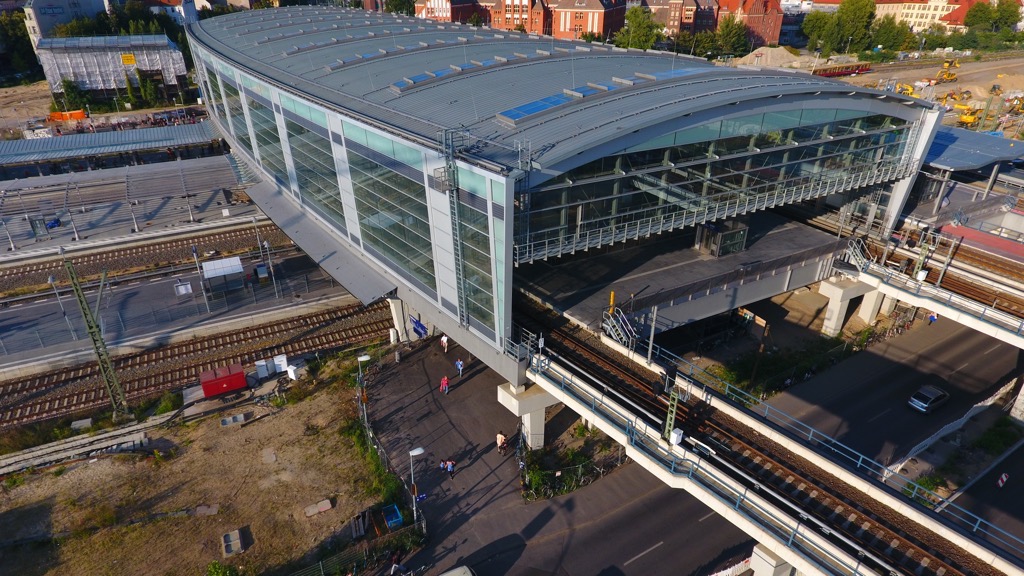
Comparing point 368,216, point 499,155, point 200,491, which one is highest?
point 499,155

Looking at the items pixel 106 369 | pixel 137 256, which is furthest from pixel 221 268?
pixel 137 256

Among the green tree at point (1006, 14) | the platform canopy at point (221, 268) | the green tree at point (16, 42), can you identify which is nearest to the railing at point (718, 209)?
the platform canopy at point (221, 268)

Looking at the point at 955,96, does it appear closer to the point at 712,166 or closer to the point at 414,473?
the point at 712,166

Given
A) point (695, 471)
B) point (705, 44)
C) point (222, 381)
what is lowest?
point (222, 381)

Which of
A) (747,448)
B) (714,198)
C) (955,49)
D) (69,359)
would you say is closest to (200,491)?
(69,359)

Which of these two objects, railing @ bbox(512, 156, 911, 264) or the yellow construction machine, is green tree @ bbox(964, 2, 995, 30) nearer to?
the yellow construction machine

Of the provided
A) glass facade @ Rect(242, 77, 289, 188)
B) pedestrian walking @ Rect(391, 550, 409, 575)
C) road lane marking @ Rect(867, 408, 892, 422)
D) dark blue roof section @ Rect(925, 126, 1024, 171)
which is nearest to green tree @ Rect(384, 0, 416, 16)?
glass facade @ Rect(242, 77, 289, 188)

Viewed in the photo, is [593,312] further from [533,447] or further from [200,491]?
[200,491]
